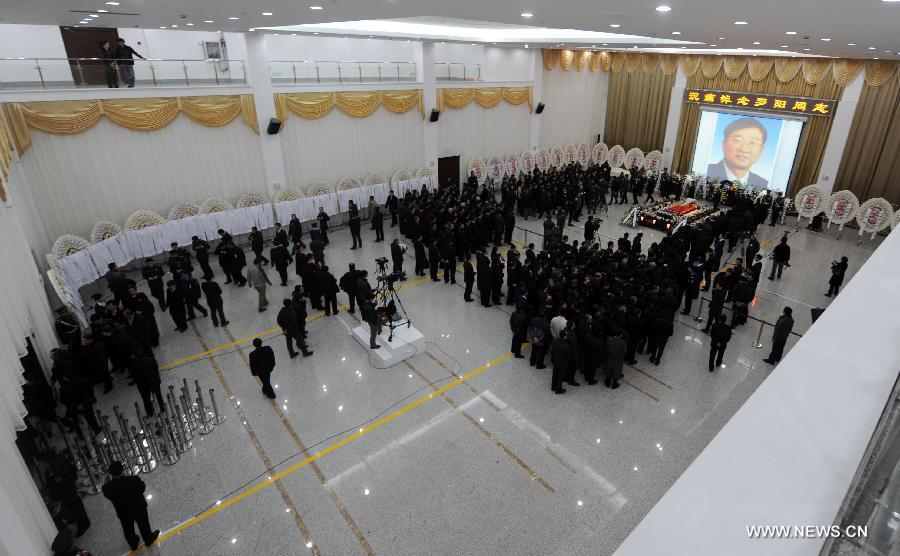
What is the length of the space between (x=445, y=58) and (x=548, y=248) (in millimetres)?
11632

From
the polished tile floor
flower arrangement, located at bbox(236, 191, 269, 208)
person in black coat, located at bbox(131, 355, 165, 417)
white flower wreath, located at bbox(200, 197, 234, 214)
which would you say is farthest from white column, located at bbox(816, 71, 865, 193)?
person in black coat, located at bbox(131, 355, 165, 417)

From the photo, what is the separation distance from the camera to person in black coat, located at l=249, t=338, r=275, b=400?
742 centimetres

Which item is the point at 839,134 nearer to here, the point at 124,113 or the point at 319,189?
the point at 319,189

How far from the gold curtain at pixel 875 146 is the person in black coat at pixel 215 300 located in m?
19.2

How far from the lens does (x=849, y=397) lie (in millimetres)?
1783

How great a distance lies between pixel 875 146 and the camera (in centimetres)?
1525

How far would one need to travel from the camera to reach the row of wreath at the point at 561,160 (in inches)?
776

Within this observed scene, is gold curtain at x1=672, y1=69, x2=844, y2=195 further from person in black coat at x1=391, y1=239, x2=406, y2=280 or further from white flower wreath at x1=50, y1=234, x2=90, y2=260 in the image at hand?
white flower wreath at x1=50, y1=234, x2=90, y2=260

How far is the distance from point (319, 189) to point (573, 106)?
43.3 ft

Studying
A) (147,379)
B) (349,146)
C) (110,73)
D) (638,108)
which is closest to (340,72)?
(349,146)

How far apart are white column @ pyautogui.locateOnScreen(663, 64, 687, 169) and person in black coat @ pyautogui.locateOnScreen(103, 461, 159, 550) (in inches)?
849

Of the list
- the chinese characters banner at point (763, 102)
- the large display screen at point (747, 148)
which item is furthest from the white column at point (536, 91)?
the large display screen at point (747, 148)

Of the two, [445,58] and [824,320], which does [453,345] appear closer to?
[824,320]

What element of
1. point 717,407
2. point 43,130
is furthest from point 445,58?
point 717,407
